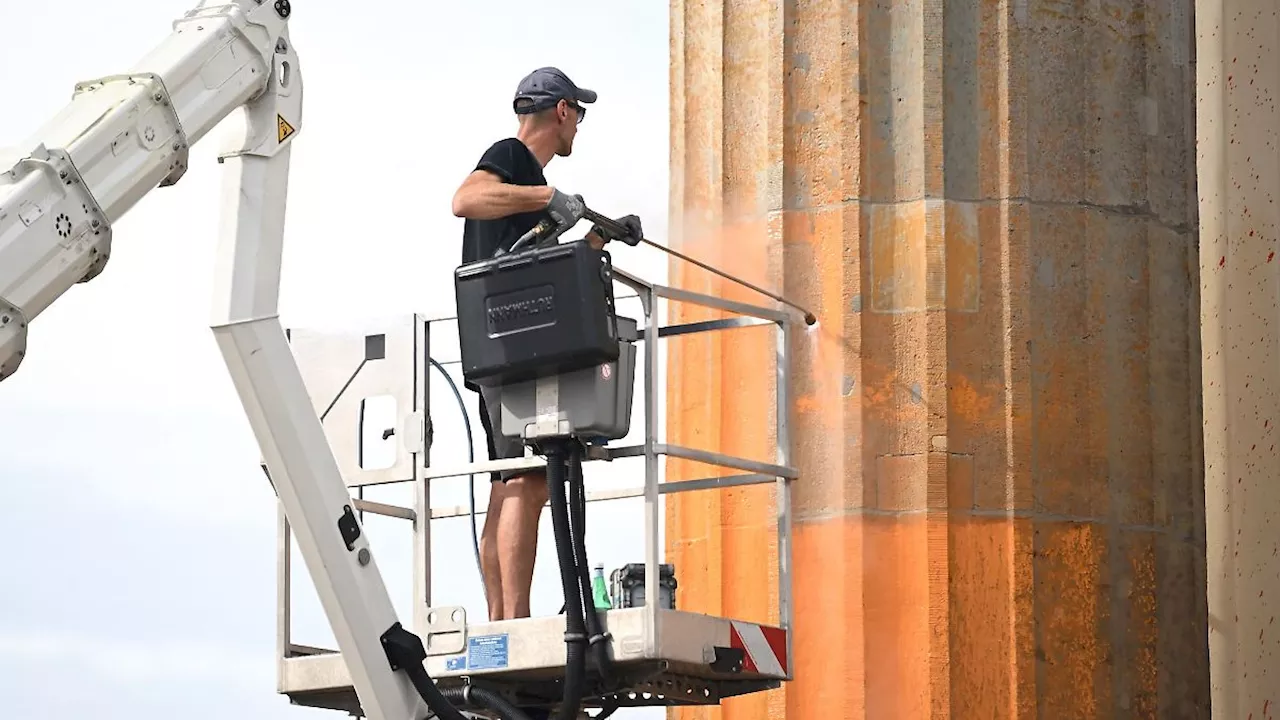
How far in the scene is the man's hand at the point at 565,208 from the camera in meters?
9.34

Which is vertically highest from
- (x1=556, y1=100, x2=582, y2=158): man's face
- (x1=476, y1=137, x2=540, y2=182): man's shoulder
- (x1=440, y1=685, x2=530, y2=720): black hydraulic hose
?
(x1=556, y1=100, x2=582, y2=158): man's face

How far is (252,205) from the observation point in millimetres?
8750

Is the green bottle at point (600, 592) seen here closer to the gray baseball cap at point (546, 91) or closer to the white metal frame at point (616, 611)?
the white metal frame at point (616, 611)

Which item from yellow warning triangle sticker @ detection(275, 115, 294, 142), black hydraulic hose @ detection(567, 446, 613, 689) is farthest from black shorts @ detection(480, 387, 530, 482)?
yellow warning triangle sticker @ detection(275, 115, 294, 142)

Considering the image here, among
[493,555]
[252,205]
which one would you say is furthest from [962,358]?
[252,205]

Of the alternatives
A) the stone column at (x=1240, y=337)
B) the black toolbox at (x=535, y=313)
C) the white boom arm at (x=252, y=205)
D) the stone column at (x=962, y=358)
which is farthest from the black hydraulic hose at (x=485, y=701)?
the stone column at (x=1240, y=337)

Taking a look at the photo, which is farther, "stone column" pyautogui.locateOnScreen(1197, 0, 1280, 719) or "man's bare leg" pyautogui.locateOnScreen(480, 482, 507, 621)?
"stone column" pyautogui.locateOnScreen(1197, 0, 1280, 719)

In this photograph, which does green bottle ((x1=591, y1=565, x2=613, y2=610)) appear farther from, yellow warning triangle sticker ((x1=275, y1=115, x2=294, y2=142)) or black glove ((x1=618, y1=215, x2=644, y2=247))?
yellow warning triangle sticker ((x1=275, y1=115, x2=294, y2=142))

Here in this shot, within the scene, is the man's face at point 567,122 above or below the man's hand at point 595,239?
above

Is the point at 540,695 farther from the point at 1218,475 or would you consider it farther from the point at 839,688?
the point at 1218,475

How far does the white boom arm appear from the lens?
7996 mm

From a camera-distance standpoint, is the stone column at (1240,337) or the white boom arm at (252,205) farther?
the stone column at (1240,337)

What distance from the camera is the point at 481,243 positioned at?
381 inches

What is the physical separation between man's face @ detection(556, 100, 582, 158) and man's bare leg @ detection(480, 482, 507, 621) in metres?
1.56
